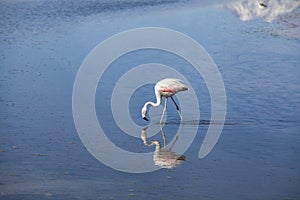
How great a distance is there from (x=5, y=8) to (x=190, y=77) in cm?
1149

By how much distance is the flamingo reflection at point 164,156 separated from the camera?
9195 mm

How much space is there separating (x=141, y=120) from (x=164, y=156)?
66.1 inches

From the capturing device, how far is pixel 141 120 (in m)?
11.2

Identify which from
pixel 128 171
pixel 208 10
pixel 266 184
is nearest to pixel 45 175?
pixel 128 171

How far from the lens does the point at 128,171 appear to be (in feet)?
29.1

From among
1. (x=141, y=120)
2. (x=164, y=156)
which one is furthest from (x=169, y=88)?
(x=164, y=156)

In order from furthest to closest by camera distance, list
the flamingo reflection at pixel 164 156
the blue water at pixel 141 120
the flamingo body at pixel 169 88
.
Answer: the flamingo body at pixel 169 88, the flamingo reflection at pixel 164 156, the blue water at pixel 141 120

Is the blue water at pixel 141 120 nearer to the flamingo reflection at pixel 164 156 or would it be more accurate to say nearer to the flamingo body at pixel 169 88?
the flamingo reflection at pixel 164 156

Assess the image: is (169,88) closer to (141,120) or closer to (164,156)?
(141,120)

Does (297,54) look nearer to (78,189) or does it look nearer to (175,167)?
(175,167)

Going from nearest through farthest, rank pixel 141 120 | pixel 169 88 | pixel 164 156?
pixel 164 156 < pixel 141 120 < pixel 169 88

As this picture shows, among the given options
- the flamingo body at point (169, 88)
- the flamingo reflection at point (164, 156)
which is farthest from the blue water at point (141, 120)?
the flamingo body at point (169, 88)

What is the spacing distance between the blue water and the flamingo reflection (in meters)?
0.13

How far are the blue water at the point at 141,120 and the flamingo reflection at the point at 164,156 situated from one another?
0.13 metres
